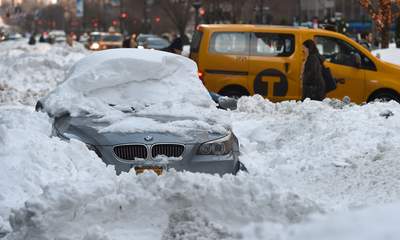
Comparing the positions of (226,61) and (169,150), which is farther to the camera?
(226,61)

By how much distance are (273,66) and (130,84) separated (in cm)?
581

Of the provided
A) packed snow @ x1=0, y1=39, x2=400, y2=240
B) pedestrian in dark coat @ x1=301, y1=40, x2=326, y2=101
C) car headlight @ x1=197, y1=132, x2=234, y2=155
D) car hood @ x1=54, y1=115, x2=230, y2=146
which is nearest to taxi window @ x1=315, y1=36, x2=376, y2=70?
pedestrian in dark coat @ x1=301, y1=40, x2=326, y2=101

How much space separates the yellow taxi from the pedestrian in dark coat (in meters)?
1.34

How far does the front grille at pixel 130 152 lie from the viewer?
7207 millimetres

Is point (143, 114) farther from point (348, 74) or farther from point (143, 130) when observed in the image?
point (348, 74)

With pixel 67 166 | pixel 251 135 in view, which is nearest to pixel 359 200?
pixel 67 166

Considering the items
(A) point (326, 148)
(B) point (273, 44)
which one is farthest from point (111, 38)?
(A) point (326, 148)

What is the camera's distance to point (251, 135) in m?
11.2

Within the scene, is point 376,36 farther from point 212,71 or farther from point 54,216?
point 54,216

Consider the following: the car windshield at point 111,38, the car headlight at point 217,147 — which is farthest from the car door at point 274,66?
the car windshield at point 111,38

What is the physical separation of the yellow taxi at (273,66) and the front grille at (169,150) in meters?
7.03

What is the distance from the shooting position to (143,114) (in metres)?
7.96

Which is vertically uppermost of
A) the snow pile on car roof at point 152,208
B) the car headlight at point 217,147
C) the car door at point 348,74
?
the snow pile on car roof at point 152,208

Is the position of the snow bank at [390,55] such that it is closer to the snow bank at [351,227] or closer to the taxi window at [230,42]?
the taxi window at [230,42]
